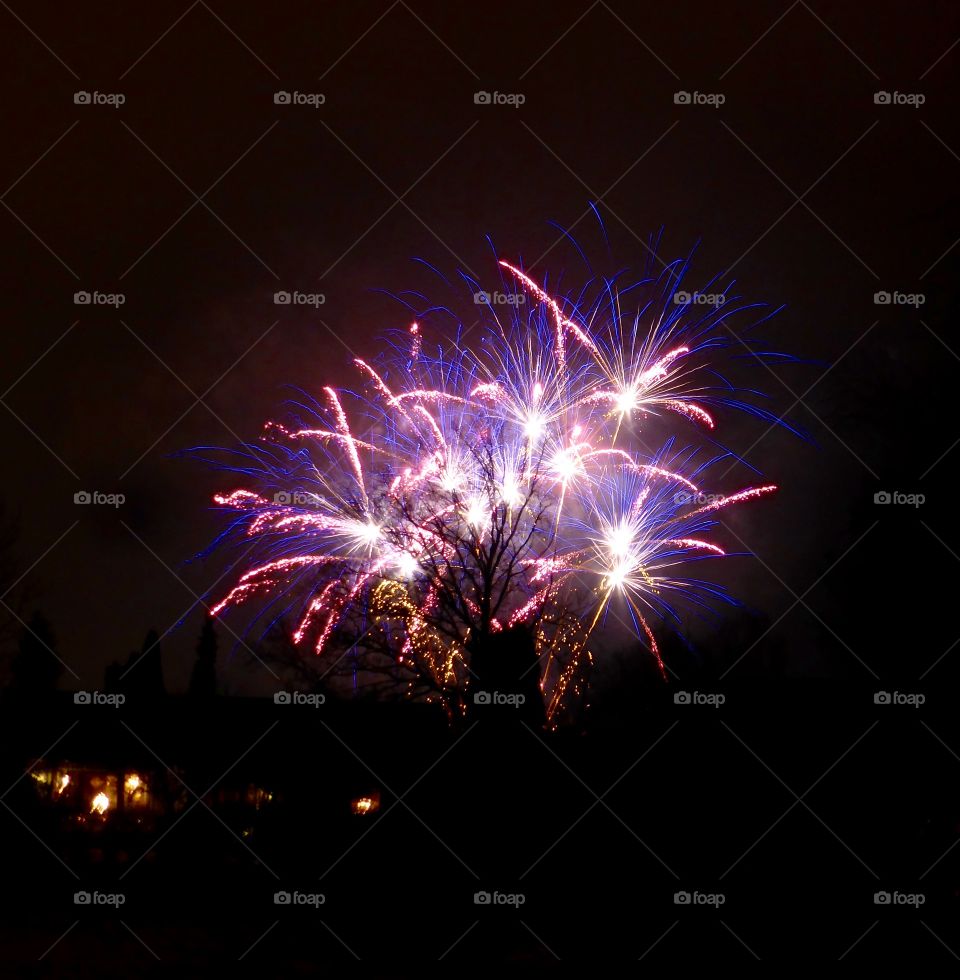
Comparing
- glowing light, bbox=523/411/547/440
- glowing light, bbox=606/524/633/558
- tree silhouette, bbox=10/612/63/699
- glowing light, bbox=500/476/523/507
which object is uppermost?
glowing light, bbox=523/411/547/440

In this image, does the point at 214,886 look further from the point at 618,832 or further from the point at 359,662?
the point at 618,832

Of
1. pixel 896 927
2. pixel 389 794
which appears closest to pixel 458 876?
pixel 389 794

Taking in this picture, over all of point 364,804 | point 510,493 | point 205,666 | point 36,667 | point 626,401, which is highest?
point 626,401

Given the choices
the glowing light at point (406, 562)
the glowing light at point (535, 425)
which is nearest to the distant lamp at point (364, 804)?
the glowing light at point (406, 562)

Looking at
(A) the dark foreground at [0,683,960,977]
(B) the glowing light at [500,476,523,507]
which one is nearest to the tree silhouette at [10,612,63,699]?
(A) the dark foreground at [0,683,960,977]

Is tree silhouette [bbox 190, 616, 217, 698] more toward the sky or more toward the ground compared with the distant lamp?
more toward the sky

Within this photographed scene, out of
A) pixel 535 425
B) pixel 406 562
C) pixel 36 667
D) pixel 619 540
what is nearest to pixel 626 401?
pixel 535 425

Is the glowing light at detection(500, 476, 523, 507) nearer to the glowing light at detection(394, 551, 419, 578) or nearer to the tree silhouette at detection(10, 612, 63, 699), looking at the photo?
the glowing light at detection(394, 551, 419, 578)

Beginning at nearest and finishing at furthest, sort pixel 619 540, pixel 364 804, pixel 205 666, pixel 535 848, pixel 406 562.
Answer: pixel 535 848, pixel 619 540, pixel 406 562, pixel 364 804, pixel 205 666

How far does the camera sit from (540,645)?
14.1 m

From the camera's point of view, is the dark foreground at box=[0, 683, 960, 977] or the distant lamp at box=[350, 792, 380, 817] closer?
the dark foreground at box=[0, 683, 960, 977]

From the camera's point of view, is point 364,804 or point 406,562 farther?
point 364,804

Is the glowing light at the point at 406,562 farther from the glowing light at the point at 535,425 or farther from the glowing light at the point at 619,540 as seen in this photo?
the glowing light at the point at 619,540

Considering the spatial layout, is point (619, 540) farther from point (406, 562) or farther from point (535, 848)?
point (535, 848)
